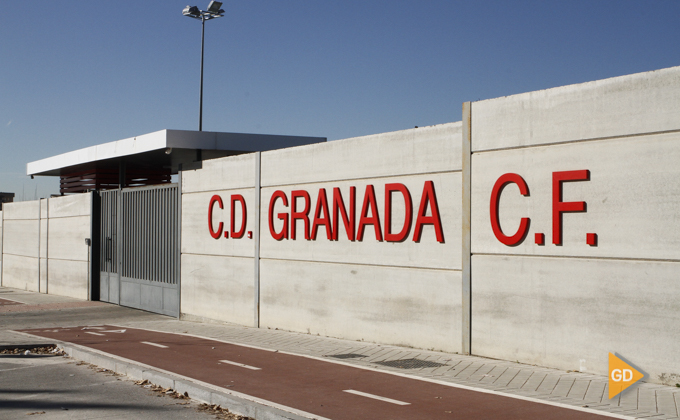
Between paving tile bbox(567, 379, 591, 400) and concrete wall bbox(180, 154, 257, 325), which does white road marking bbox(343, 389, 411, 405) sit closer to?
paving tile bbox(567, 379, 591, 400)

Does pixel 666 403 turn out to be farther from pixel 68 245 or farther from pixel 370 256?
pixel 68 245

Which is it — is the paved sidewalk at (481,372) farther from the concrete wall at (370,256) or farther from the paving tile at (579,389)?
the concrete wall at (370,256)

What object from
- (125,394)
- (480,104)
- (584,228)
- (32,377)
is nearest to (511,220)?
(584,228)

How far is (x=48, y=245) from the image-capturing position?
27.0m

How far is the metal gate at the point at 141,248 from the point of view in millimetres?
18375

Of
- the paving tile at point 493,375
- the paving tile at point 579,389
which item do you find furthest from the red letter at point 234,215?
the paving tile at point 579,389

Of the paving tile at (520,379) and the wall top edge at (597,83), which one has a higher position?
the wall top edge at (597,83)

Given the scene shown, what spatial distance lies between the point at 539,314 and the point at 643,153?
2734mm

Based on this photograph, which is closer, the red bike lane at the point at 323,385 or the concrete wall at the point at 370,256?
the red bike lane at the point at 323,385

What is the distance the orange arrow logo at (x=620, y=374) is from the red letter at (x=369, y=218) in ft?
15.7

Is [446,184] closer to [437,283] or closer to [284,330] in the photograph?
[437,283]

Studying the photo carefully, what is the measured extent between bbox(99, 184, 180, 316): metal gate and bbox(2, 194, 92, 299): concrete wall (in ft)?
A: 5.01

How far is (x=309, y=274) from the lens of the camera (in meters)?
13.5

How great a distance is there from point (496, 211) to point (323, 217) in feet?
14.0
